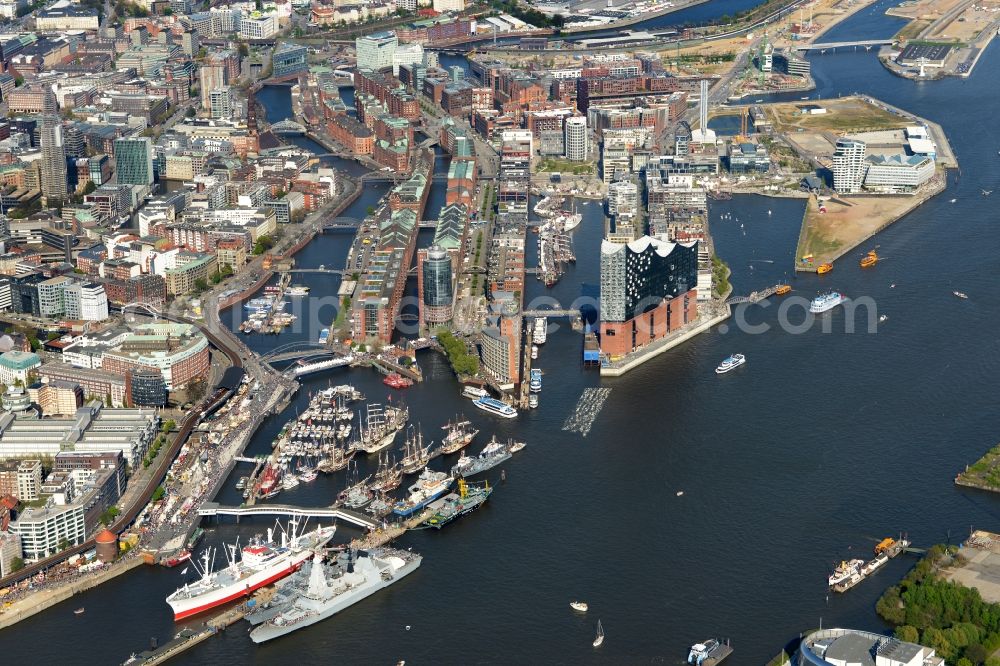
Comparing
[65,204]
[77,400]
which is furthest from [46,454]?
[65,204]

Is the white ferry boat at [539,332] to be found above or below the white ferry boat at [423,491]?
above

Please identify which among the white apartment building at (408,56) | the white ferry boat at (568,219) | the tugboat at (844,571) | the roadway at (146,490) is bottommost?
the roadway at (146,490)

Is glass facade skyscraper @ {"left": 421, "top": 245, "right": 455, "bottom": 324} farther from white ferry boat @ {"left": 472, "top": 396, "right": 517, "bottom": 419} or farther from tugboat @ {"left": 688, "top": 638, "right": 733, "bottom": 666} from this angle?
tugboat @ {"left": 688, "top": 638, "right": 733, "bottom": 666}

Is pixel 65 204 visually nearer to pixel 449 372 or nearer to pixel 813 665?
pixel 449 372

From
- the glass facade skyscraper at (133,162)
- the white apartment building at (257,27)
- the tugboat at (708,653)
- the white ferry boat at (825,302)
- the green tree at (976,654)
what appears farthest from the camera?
the white apartment building at (257,27)

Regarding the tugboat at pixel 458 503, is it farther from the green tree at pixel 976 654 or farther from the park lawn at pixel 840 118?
the park lawn at pixel 840 118

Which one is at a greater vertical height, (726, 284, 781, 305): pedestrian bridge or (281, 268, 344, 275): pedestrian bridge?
(726, 284, 781, 305): pedestrian bridge

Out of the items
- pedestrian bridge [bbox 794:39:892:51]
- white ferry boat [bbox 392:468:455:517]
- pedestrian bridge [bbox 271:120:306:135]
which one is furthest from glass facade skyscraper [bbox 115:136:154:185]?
pedestrian bridge [bbox 794:39:892:51]

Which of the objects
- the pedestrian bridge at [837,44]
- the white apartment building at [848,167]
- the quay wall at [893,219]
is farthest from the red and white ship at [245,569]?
the pedestrian bridge at [837,44]
